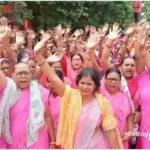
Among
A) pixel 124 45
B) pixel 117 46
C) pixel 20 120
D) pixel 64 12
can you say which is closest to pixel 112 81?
pixel 20 120

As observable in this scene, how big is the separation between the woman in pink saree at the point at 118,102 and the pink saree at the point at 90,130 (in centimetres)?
62

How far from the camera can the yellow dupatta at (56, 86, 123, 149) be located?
3.04 metres

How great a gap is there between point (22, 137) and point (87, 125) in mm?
579

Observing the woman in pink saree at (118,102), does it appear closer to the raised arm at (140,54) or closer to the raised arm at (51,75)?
the raised arm at (140,54)

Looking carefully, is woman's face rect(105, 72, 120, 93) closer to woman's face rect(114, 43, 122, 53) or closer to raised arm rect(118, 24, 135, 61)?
raised arm rect(118, 24, 135, 61)

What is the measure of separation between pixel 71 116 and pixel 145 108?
3.32 ft

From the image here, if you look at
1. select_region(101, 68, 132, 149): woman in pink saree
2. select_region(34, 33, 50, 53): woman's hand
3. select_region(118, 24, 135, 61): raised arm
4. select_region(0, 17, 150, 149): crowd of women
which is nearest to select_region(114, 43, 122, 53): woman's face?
select_region(118, 24, 135, 61): raised arm

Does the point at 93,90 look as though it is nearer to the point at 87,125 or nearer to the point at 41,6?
the point at 87,125

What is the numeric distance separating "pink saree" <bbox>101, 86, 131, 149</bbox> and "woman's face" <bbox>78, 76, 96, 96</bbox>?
63cm

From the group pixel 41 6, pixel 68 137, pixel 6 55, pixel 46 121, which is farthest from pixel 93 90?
pixel 41 6

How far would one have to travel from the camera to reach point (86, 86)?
311cm

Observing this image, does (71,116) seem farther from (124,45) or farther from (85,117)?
(124,45)

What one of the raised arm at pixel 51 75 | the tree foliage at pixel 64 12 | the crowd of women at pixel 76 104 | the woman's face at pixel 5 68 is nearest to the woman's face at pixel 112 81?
the crowd of women at pixel 76 104

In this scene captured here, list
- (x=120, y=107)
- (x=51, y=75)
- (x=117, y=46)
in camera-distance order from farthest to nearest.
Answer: (x=117, y=46) → (x=120, y=107) → (x=51, y=75)
